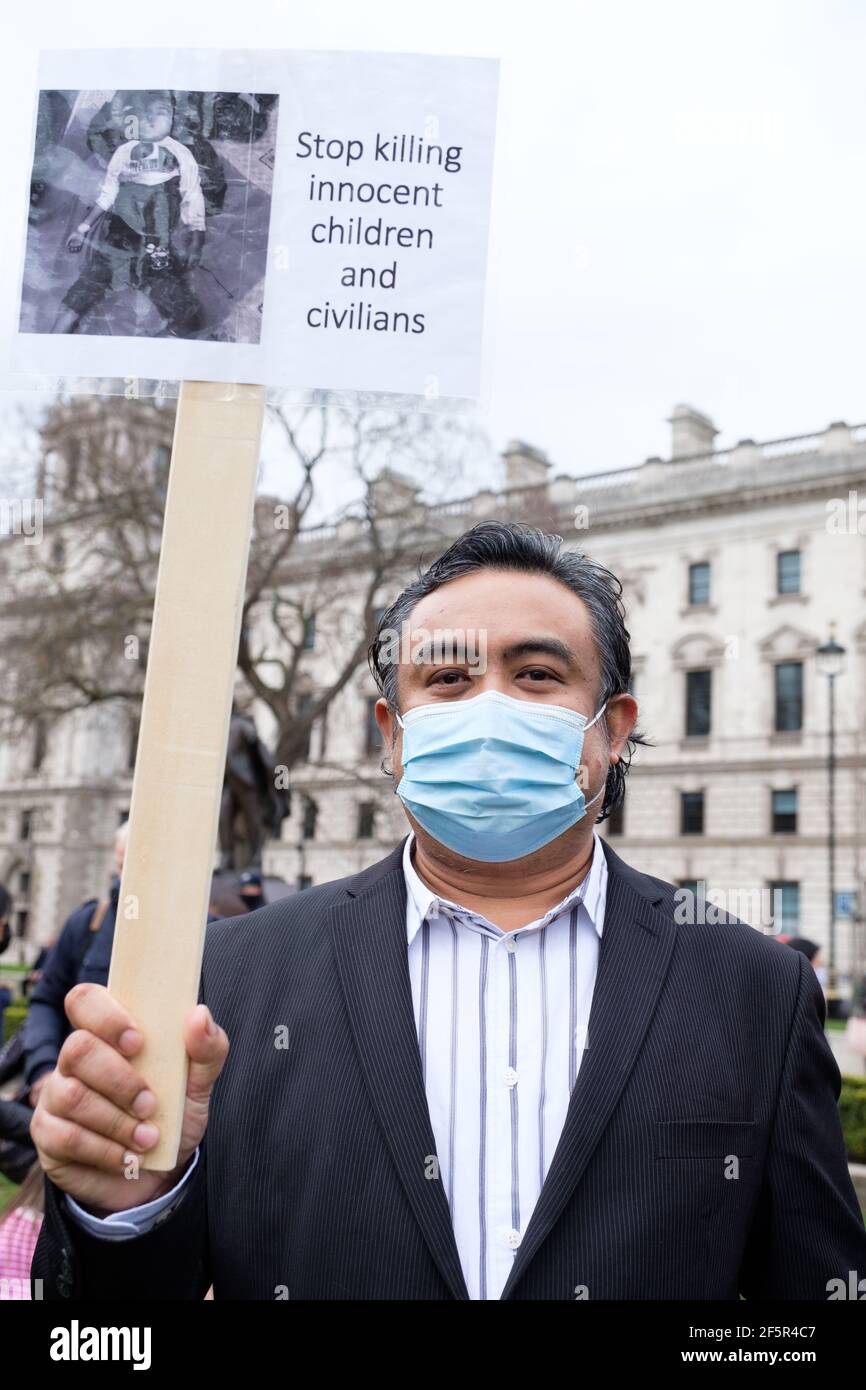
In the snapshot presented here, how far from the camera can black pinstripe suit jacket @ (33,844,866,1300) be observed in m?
2.02

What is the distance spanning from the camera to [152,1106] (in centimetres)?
151

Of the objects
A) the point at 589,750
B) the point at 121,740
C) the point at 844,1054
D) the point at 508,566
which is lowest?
the point at 844,1054

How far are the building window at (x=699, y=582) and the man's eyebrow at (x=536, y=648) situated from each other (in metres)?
44.9

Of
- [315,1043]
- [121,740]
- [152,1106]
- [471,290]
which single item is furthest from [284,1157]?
[121,740]

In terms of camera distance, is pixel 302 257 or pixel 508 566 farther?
pixel 508 566

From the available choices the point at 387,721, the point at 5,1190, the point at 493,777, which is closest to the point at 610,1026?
the point at 493,777

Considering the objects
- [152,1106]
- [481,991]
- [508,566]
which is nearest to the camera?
[152,1106]

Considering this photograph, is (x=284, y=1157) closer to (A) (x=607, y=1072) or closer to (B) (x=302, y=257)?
(A) (x=607, y=1072)

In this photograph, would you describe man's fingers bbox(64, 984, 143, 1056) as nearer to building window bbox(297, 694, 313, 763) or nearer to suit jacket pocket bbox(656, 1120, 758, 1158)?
suit jacket pocket bbox(656, 1120, 758, 1158)

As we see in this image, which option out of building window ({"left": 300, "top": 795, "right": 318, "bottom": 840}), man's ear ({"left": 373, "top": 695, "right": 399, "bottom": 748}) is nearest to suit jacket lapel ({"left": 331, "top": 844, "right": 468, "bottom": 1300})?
man's ear ({"left": 373, "top": 695, "right": 399, "bottom": 748})

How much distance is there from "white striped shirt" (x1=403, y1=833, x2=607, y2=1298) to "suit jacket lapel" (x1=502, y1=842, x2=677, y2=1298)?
0.05 metres

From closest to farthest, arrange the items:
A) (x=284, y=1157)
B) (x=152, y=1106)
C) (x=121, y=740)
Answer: (x=152, y=1106) → (x=284, y=1157) → (x=121, y=740)

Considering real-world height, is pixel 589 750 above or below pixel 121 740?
below

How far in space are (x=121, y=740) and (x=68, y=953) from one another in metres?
53.2
